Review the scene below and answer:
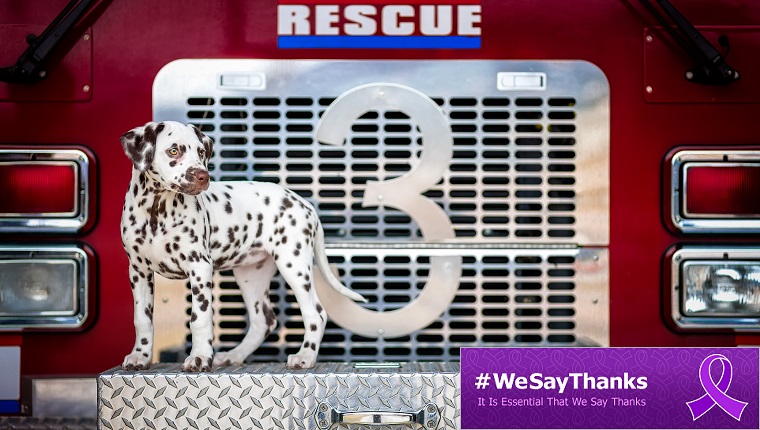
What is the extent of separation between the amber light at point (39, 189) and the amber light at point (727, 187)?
1634 millimetres

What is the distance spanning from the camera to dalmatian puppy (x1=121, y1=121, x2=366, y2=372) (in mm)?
2193

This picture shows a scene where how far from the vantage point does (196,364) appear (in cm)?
223

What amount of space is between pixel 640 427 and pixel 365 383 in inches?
25.1

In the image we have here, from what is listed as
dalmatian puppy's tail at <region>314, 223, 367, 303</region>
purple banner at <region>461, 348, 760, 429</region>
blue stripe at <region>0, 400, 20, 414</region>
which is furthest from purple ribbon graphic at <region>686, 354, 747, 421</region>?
blue stripe at <region>0, 400, 20, 414</region>

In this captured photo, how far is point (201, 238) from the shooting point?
227 centimetres

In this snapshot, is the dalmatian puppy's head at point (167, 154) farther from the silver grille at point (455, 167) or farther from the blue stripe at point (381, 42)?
the blue stripe at point (381, 42)

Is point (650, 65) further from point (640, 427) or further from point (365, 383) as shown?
point (365, 383)

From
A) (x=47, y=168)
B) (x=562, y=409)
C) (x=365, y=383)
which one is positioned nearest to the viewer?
(x=562, y=409)

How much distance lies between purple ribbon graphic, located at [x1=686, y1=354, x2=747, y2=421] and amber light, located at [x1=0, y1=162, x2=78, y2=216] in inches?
63.6

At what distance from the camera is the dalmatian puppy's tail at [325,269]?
8.01ft

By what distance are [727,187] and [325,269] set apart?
1.10 m

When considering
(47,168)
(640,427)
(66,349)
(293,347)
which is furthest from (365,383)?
(47,168)

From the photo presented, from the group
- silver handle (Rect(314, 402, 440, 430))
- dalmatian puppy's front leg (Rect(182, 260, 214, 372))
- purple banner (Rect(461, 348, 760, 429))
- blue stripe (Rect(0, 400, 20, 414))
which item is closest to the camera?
purple banner (Rect(461, 348, 760, 429))

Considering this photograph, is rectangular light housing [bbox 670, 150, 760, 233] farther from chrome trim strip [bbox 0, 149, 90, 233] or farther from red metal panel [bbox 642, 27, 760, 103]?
chrome trim strip [bbox 0, 149, 90, 233]
